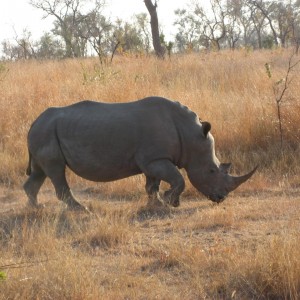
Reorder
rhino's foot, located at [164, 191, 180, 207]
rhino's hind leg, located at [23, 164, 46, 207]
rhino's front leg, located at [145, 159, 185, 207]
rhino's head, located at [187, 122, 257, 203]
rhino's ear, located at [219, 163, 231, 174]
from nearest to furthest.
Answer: rhino's front leg, located at [145, 159, 185, 207]
rhino's foot, located at [164, 191, 180, 207]
rhino's head, located at [187, 122, 257, 203]
rhino's ear, located at [219, 163, 231, 174]
rhino's hind leg, located at [23, 164, 46, 207]

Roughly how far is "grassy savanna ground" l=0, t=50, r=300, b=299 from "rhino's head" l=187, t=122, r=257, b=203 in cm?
16

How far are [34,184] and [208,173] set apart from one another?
1774mm

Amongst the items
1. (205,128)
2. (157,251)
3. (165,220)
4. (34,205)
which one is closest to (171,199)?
(165,220)

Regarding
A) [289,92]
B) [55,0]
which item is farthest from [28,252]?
[55,0]

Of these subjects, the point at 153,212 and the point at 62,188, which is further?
the point at 62,188

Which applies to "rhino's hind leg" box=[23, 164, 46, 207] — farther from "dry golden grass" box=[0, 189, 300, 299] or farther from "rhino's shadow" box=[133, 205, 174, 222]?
"rhino's shadow" box=[133, 205, 174, 222]

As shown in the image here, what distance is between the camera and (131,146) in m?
6.06

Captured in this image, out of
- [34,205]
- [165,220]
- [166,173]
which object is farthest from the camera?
[34,205]

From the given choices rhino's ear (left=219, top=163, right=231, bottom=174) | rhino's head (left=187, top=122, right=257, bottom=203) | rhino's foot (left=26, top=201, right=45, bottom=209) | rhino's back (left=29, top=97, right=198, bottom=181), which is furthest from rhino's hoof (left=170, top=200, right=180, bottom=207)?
rhino's foot (left=26, top=201, right=45, bottom=209)

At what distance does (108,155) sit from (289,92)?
160 inches

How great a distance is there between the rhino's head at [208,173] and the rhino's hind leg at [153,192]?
34 cm

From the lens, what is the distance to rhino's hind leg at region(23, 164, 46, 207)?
6539 millimetres

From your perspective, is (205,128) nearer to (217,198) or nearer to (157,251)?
(217,198)

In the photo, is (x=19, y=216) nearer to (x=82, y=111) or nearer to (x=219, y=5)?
(x=82, y=111)
